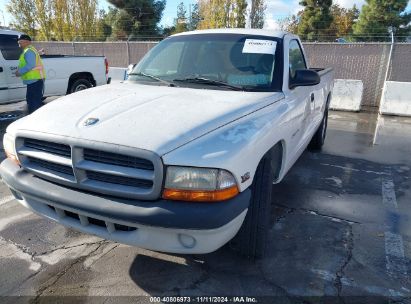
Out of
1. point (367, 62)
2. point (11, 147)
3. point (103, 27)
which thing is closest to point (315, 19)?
point (367, 62)

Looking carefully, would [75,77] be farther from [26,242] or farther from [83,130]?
[83,130]

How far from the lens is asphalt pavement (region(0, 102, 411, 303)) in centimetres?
267


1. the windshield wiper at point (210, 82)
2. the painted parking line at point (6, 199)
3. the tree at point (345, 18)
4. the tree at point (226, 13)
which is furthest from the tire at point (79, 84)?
the tree at point (345, 18)

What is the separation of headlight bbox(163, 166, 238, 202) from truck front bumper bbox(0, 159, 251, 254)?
1.7 inches

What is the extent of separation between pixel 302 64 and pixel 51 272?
12.5ft

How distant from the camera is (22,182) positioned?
270 cm

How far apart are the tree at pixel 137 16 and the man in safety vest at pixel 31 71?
21.5 metres

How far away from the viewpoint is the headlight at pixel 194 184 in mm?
2193

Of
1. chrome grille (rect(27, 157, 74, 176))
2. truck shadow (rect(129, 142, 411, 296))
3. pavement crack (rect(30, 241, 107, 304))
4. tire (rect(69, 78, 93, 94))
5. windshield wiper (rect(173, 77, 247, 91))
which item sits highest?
windshield wiper (rect(173, 77, 247, 91))

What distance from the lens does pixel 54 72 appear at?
927 cm

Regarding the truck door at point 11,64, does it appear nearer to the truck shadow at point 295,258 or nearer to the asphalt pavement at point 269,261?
the asphalt pavement at point 269,261

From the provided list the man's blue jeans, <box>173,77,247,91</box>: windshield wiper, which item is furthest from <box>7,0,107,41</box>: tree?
<box>173,77,247,91</box>: windshield wiper

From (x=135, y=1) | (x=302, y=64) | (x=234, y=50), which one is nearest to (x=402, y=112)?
(x=302, y=64)

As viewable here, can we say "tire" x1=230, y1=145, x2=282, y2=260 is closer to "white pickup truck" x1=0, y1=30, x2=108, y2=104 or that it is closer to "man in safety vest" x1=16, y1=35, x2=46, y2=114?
"man in safety vest" x1=16, y1=35, x2=46, y2=114
